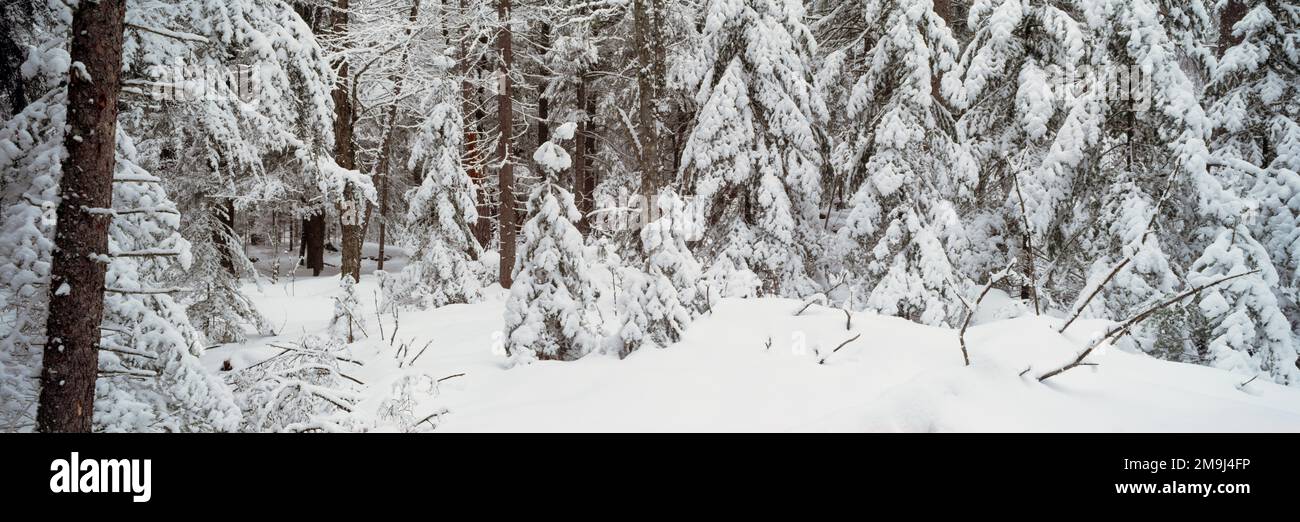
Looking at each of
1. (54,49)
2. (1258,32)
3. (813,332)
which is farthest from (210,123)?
(1258,32)

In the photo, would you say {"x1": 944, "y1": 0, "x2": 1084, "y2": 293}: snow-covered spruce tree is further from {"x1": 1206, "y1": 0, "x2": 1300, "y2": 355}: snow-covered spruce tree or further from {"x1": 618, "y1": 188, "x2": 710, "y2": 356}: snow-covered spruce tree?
{"x1": 618, "y1": 188, "x2": 710, "y2": 356}: snow-covered spruce tree

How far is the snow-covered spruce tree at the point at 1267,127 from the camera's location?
8.66m

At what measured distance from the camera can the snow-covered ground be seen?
3.57 m

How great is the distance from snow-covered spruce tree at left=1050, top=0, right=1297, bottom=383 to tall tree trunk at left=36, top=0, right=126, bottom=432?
961 centimetres

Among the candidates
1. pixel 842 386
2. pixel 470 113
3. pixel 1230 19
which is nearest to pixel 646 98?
pixel 842 386

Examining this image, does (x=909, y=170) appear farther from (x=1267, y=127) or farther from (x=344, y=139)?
(x=344, y=139)

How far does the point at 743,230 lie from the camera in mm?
12773

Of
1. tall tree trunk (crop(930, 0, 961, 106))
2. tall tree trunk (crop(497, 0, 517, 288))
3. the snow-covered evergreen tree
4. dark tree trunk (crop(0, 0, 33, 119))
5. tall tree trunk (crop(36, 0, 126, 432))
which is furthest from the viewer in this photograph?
tall tree trunk (crop(497, 0, 517, 288))

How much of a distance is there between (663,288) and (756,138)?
6761 mm

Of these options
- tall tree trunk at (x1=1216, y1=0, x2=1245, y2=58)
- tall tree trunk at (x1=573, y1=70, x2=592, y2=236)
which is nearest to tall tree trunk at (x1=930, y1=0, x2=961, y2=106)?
tall tree trunk at (x1=1216, y1=0, x2=1245, y2=58)

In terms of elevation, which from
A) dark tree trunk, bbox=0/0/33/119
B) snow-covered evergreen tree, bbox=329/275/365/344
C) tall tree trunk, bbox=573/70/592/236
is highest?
tall tree trunk, bbox=573/70/592/236

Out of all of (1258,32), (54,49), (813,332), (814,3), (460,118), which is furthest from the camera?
(814,3)

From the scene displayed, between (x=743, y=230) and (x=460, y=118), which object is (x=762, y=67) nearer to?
(x=743, y=230)
